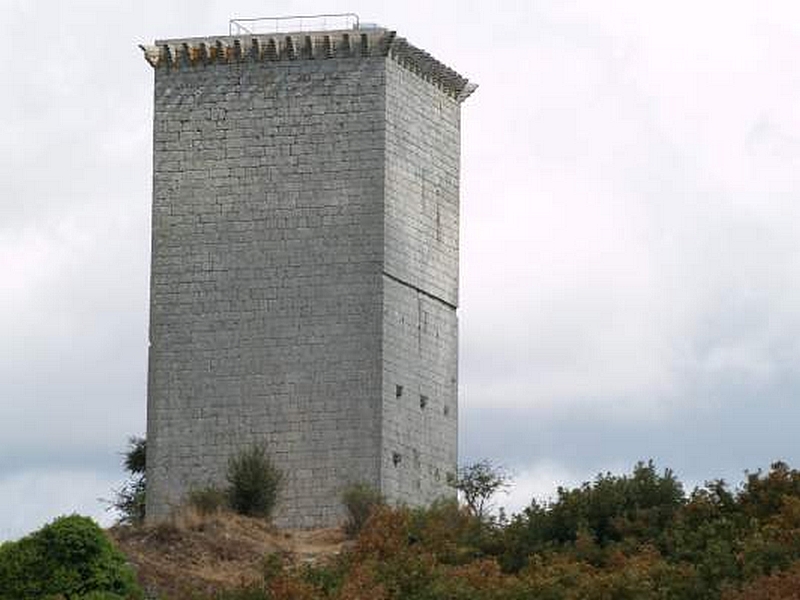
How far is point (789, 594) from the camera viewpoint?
32844mm

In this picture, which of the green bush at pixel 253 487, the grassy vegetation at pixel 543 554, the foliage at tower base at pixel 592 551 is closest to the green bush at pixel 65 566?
the grassy vegetation at pixel 543 554

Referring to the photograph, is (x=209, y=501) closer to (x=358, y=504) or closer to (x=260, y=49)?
(x=358, y=504)

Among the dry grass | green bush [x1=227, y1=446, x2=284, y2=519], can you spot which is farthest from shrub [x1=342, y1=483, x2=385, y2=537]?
green bush [x1=227, y1=446, x2=284, y2=519]

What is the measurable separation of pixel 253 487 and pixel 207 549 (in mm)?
6322

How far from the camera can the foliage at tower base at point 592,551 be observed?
35875 millimetres

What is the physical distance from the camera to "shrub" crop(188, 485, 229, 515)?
5106 centimetres

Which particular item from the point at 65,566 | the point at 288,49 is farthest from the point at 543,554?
the point at 288,49

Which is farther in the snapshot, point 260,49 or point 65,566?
point 260,49

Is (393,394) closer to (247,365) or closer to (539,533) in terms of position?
(247,365)

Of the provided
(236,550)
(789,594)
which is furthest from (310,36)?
(789,594)

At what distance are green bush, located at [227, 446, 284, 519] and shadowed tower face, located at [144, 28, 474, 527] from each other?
152cm

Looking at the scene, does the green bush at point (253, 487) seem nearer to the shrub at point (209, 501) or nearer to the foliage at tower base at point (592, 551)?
the shrub at point (209, 501)

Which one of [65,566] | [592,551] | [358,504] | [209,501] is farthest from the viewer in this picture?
[358,504]

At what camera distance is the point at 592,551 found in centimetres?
3950
